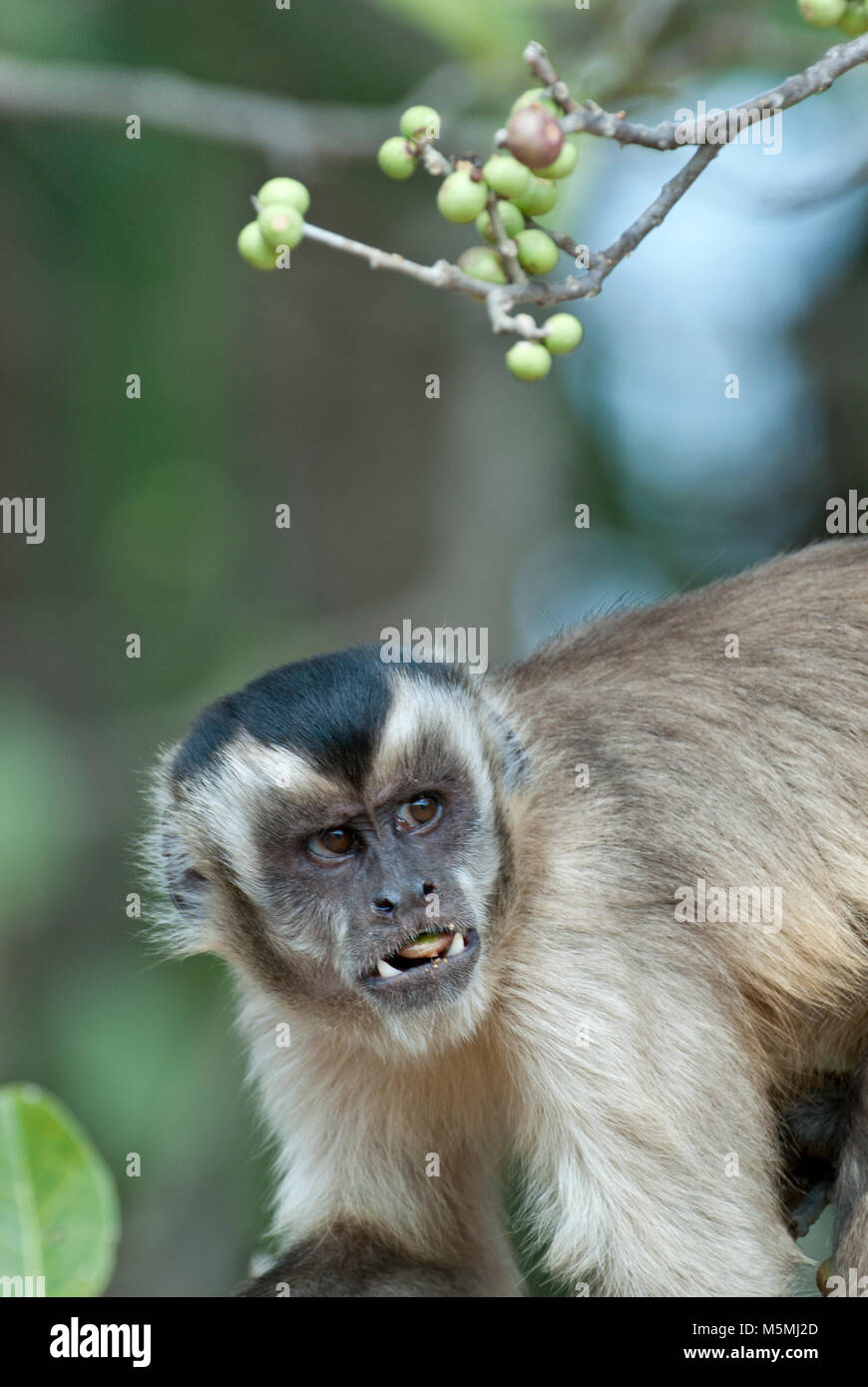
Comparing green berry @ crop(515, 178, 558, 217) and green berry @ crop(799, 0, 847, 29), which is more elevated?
green berry @ crop(799, 0, 847, 29)

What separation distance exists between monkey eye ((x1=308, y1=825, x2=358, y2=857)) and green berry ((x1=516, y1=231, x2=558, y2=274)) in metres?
2.02

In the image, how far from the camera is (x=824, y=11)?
3.47 meters

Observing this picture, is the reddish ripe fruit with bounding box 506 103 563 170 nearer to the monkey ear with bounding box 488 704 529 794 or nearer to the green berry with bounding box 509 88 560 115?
the green berry with bounding box 509 88 560 115

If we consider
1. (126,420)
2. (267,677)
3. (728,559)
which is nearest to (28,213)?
(126,420)

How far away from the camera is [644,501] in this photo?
34.4 ft

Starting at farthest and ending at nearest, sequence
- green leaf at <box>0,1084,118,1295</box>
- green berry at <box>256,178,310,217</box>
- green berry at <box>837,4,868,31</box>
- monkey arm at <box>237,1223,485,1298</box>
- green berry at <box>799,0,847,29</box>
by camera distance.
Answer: monkey arm at <box>237,1223,485,1298</box> → green berry at <box>837,4,868,31</box> → green berry at <box>799,0,847,29</box> → green berry at <box>256,178,310,217</box> → green leaf at <box>0,1084,118,1295</box>

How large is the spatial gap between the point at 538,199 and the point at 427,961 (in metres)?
2.22

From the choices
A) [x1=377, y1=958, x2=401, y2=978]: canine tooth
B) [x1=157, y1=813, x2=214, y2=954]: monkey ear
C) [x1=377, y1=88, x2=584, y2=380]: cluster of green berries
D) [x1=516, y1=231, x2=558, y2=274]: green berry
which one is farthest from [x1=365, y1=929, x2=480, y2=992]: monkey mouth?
[x1=516, y1=231, x2=558, y2=274]: green berry

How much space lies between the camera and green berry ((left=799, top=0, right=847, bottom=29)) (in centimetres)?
344

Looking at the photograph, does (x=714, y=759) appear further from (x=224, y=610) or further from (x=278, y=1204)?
(x=224, y=610)

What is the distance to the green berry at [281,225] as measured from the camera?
10.7 ft

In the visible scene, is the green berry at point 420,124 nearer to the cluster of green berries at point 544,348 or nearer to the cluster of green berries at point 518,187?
the cluster of green berries at point 518,187

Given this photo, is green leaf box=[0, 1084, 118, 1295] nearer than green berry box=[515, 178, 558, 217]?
Yes

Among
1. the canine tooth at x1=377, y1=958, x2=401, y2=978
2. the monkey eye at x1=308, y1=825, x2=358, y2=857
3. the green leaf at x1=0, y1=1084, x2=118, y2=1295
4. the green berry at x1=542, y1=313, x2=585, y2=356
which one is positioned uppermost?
the green berry at x1=542, y1=313, x2=585, y2=356
